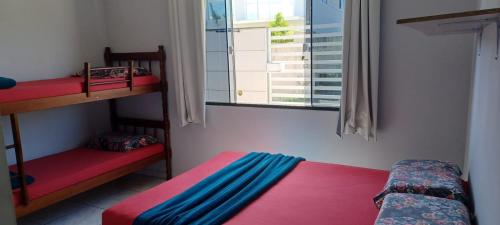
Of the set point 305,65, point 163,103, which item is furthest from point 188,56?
point 305,65

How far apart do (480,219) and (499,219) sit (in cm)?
50

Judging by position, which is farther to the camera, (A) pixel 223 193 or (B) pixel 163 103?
(B) pixel 163 103

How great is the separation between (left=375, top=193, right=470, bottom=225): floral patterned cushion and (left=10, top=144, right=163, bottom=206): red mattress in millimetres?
2204

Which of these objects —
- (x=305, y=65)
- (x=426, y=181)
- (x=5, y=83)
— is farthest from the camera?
(x=305, y=65)

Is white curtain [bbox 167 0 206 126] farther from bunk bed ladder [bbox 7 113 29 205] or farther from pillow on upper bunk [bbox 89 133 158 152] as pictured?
bunk bed ladder [bbox 7 113 29 205]

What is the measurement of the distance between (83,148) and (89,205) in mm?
620

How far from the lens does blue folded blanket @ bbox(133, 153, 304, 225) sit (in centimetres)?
176

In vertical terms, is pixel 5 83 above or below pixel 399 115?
above

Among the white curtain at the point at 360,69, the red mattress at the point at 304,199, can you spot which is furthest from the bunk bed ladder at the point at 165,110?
the white curtain at the point at 360,69

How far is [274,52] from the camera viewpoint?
334 cm

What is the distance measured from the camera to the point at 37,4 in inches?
126

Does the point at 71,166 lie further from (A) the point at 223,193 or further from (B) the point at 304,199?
(B) the point at 304,199

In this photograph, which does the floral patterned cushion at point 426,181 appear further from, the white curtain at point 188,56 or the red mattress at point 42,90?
the red mattress at point 42,90

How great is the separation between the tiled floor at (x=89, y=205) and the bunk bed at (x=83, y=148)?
0.87 feet
